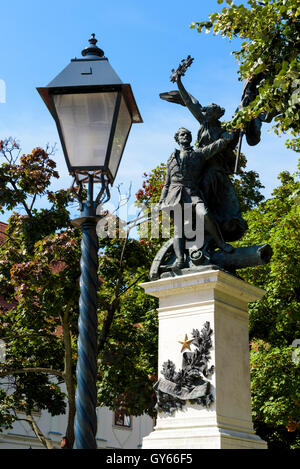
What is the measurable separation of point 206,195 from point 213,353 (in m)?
2.39

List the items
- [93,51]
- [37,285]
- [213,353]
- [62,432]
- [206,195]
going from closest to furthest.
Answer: [93,51], [213,353], [206,195], [37,285], [62,432]

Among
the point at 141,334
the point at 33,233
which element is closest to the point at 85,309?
the point at 33,233

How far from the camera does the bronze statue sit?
Result: 8141mm

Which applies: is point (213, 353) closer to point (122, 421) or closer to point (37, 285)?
point (37, 285)

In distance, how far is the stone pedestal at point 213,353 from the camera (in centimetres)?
701

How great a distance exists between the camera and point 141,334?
17859 millimetres

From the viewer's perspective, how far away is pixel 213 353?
23.8ft

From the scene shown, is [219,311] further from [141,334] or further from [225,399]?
[141,334]

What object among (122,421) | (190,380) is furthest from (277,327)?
(122,421)

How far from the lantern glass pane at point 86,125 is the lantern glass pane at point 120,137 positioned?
0.42 feet

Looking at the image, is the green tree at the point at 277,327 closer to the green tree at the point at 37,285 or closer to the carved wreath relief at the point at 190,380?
the green tree at the point at 37,285

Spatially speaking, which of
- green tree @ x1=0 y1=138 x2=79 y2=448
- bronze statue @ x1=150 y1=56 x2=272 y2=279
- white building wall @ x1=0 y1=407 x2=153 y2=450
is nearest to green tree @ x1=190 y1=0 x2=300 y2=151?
bronze statue @ x1=150 y1=56 x2=272 y2=279
